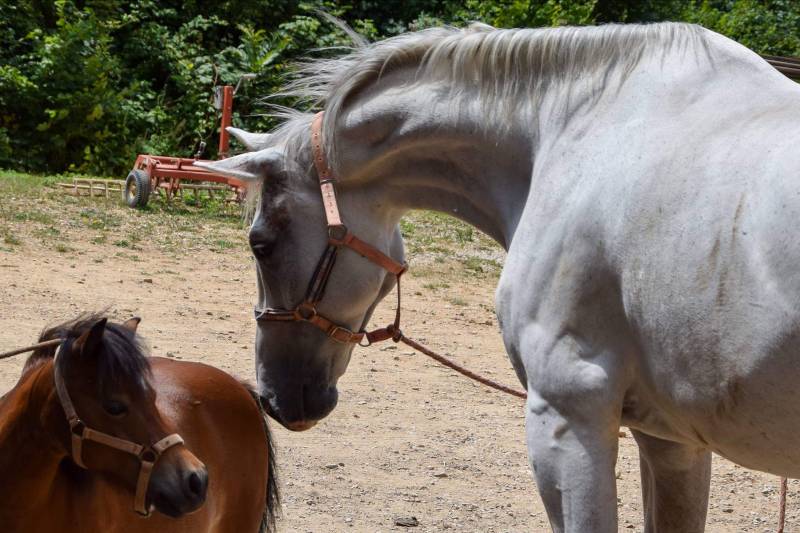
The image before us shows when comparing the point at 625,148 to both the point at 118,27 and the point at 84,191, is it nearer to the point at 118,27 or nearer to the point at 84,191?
the point at 84,191

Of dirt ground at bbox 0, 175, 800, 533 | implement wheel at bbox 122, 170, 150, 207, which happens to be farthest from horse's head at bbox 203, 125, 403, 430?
implement wheel at bbox 122, 170, 150, 207

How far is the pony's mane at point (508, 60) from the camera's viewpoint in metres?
2.50

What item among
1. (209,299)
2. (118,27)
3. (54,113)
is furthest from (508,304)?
(118,27)

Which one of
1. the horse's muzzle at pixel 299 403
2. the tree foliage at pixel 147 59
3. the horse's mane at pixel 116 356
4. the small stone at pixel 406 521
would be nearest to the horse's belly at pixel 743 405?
the horse's muzzle at pixel 299 403

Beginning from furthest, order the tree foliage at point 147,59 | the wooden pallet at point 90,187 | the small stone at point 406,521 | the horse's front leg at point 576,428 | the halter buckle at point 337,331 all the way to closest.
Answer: the tree foliage at point 147,59 < the wooden pallet at point 90,187 < the small stone at point 406,521 < the halter buckle at point 337,331 < the horse's front leg at point 576,428

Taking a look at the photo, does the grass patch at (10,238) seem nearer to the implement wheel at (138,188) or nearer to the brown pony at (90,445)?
the implement wheel at (138,188)

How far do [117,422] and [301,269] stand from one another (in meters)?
0.65

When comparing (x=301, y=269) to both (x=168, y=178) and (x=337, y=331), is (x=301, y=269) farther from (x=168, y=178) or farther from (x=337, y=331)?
(x=168, y=178)

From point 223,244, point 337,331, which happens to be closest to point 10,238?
point 223,244

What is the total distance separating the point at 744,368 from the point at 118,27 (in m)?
15.2

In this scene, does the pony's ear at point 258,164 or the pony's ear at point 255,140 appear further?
the pony's ear at point 255,140

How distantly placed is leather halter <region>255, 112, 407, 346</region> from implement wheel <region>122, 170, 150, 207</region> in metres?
8.86

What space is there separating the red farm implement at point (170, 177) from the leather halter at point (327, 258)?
8.40 m

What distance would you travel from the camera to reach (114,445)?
291 centimetres
